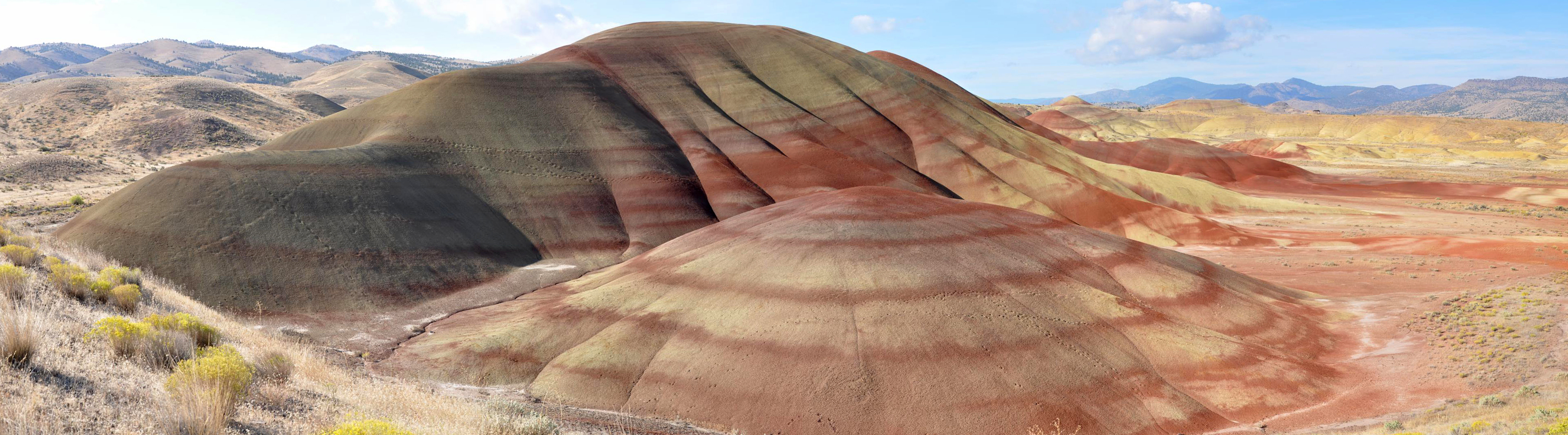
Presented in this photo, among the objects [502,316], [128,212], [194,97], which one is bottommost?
[502,316]

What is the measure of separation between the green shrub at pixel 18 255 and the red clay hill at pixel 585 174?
53.0 feet

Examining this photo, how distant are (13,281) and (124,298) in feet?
6.40

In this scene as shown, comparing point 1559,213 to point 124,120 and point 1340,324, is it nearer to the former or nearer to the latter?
point 1340,324

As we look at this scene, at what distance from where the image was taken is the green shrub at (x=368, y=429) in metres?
8.31

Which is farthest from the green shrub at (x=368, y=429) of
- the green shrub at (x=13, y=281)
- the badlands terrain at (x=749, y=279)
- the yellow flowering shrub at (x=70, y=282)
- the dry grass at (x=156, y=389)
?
the yellow flowering shrub at (x=70, y=282)

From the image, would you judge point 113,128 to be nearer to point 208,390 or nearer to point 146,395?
point 146,395

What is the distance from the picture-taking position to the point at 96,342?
1102cm

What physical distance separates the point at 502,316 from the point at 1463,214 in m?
80.1

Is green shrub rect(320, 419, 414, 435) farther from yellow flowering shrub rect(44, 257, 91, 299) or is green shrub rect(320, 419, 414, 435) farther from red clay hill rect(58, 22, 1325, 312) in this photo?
red clay hill rect(58, 22, 1325, 312)

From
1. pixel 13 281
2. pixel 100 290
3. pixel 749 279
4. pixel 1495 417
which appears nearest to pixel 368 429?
pixel 13 281

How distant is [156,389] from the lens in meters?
9.55

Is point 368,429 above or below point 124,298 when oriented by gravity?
above

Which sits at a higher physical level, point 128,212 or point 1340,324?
point 128,212

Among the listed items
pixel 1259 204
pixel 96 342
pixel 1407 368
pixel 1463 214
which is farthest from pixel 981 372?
pixel 1463 214
